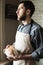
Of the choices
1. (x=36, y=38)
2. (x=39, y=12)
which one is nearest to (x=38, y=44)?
(x=36, y=38)

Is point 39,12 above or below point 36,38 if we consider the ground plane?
above

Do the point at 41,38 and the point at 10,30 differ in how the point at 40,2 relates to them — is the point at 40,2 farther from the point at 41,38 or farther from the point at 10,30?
the point at 41,38

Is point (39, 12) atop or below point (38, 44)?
atop

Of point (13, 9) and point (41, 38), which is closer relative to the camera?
point (41, 38)

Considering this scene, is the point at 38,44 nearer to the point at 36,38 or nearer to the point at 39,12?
the point at 36,38

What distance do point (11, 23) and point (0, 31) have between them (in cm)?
32

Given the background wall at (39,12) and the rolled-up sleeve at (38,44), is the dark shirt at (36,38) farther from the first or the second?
the background wall at (39,12)

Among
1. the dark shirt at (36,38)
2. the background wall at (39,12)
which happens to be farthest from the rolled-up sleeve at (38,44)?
the background wall at (39,12)

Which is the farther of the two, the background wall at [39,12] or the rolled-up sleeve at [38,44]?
the background wall at [39,12]

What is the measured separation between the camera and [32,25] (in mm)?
1673

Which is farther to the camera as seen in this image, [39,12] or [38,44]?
[39,12]

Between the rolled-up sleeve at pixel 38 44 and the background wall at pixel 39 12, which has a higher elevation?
the background wall at pixel 39 12

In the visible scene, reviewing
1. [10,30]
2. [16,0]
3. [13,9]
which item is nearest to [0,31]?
[10,30]

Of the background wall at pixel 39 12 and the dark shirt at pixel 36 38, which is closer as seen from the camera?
the dark shirt at pixel 36 38
